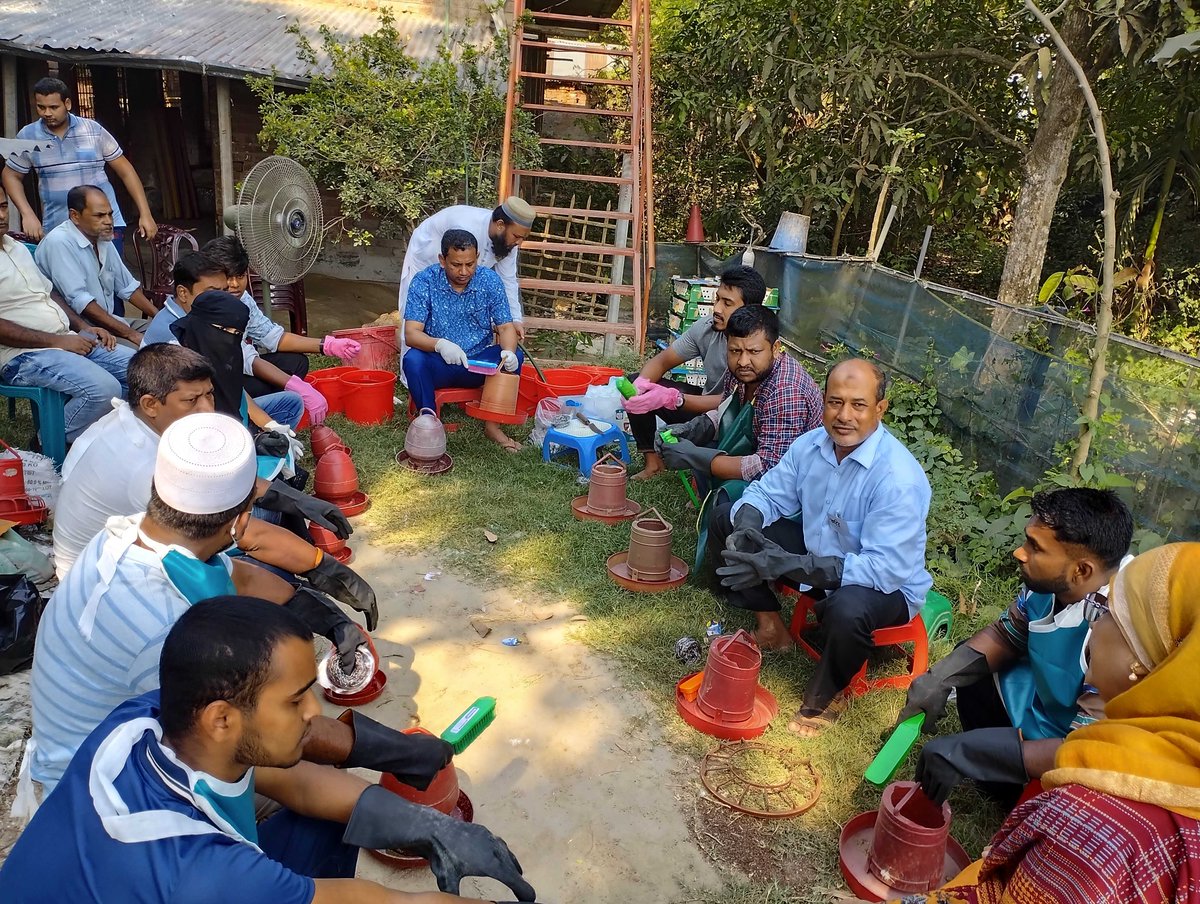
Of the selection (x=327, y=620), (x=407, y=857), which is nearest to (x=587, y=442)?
(x=327, y=620)

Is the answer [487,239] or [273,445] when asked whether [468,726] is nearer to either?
[273,445]

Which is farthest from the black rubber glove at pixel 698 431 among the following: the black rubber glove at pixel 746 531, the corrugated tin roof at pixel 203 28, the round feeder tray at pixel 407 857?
the corrugated tin roof at pixel 203 28

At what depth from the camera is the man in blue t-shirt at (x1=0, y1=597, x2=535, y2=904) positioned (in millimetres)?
1295

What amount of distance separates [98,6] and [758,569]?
10.6m

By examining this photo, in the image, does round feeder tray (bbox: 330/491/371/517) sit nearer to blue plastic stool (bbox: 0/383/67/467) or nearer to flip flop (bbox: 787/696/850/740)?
blue plastic stool (bbox: 0/383/67/467)

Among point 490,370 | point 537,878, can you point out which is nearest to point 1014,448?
point 490,370

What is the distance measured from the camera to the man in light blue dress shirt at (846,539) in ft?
10.3

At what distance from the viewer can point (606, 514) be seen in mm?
4742

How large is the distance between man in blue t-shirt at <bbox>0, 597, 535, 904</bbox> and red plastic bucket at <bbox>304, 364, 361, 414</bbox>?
4.56m

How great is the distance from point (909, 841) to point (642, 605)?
1782mm

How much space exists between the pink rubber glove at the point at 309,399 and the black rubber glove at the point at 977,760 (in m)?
3.84

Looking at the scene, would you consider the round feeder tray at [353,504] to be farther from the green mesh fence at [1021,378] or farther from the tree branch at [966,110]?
the tree branch at [966,110]

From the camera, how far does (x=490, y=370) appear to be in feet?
18.0

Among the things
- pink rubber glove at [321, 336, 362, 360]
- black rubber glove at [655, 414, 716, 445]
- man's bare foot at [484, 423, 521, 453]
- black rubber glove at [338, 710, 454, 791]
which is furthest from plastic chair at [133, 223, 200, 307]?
black rubber glove at [338, 710, 454, 791]
